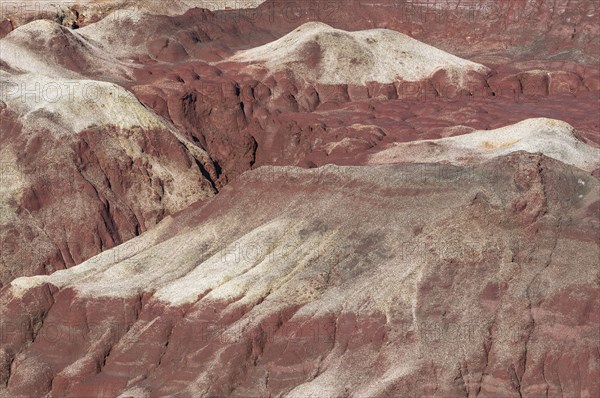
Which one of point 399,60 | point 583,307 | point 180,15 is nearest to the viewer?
point 583,307

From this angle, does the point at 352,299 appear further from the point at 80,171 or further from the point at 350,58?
the point at 350,58

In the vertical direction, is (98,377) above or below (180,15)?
below

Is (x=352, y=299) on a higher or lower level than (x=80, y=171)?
lower

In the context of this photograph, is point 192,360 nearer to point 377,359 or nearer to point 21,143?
point 377,359

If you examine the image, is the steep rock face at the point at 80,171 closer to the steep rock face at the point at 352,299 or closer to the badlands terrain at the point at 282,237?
the badlands terrain at the point at 282,237

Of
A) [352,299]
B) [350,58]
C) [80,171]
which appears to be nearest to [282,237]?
[352,299]

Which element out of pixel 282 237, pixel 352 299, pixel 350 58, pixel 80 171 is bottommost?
pixel 352 299

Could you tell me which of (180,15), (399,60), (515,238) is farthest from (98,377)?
(180,15)
